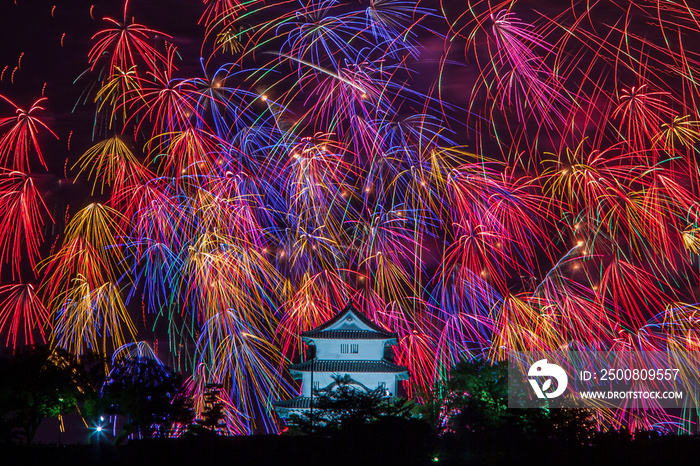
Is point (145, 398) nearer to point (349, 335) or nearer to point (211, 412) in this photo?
point (211, 412)

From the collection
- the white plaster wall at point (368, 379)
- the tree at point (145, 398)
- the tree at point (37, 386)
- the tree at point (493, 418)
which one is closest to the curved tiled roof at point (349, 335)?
the white plaster wall at point (368, 379)

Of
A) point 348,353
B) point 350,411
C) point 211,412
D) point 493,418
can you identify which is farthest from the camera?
point 348,353

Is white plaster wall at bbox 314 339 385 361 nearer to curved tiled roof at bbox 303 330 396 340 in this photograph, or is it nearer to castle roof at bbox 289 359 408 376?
castle roof at bbox 289 359 408 376

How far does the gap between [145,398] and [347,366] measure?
10.9 meters

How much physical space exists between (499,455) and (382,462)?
354 cm

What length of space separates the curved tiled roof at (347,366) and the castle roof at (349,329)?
1278mm

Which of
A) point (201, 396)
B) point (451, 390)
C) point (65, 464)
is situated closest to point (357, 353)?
point (451, 390)

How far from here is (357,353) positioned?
108ft

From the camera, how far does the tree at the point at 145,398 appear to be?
2506cm

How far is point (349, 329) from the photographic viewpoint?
107 feet

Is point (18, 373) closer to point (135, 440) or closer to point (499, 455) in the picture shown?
point (135, 440)
